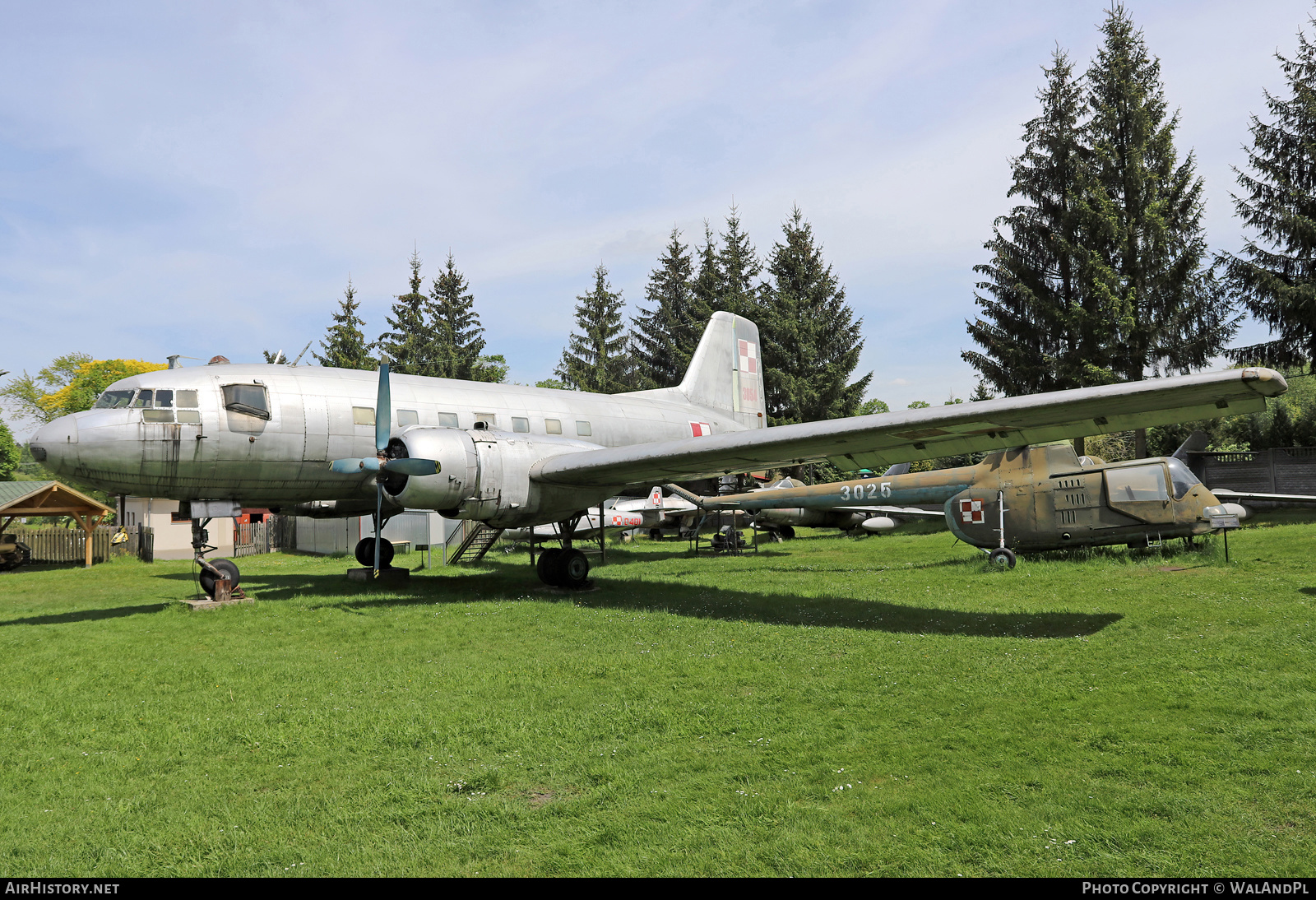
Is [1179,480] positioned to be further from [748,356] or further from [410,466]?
[410,466]

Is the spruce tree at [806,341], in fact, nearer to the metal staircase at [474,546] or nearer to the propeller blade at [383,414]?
the metal staircase at [474,546]

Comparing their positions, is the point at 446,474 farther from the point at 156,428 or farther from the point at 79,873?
the point at 79,873

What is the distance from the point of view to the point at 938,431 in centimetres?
1170

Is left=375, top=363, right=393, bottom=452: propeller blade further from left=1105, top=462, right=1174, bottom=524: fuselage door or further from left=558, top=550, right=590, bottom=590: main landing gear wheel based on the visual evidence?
left=1105, top=462, right=1174, bottom=524: fuselage door

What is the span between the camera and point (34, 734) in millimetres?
6676

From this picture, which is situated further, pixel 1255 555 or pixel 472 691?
pixel 1255 555

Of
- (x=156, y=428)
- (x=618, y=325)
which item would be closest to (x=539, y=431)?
(x=156, y=428)

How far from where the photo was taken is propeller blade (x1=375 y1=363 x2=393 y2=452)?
13.7 m

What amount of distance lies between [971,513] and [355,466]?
42.7 feet

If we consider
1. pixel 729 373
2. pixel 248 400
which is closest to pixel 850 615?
pixel 248 400

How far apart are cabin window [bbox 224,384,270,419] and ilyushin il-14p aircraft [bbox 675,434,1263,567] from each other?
48.2 ft

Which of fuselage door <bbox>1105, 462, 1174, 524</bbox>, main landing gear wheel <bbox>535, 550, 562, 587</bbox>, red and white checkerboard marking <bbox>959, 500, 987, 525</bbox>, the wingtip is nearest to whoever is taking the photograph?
the wingtip

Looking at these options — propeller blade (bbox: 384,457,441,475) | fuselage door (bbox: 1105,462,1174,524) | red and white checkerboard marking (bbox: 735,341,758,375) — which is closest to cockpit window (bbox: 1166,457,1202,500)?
fuselage door (bbox: 1105,462,1174,524)

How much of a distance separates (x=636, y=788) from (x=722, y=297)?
45187 mm
